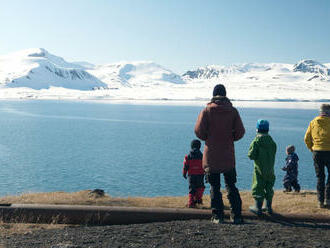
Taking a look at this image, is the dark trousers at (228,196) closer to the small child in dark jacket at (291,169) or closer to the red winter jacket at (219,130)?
the red winter jacket at (219,130)

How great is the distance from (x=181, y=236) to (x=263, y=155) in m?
3.05

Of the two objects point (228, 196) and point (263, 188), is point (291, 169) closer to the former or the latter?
point (263, 188)

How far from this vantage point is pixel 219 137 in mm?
7938

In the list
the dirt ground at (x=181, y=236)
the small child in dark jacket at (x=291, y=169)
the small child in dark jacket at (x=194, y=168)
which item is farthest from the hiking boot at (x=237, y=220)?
the small child in dark jacket at (x=291, y=169)

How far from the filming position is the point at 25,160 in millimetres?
39469

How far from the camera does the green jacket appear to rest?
8781 millimetres

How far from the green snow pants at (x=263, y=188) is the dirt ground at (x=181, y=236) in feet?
2.98

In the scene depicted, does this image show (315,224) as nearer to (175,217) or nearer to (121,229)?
(175,217)

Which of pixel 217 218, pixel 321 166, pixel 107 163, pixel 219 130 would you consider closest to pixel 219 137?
pixel 219 130

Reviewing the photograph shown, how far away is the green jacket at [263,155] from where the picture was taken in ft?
28.8

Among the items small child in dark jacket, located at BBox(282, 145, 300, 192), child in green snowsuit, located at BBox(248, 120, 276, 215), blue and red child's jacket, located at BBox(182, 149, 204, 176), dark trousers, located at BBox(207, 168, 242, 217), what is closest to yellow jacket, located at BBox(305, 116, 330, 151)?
child in green snowsuit, located at BBox(248, 120, 276, 215)

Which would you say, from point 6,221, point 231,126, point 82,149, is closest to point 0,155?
point 82,149

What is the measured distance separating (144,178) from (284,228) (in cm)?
2502

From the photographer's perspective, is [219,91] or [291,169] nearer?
[219,91]
